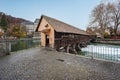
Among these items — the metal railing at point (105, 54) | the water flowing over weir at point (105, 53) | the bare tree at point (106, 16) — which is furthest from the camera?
the bare tree at point (106, 16)

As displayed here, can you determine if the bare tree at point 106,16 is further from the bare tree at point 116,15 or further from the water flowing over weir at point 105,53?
the water flowing over weir at point 105,53

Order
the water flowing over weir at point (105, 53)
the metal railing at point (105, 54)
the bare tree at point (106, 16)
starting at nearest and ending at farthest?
1. the metal railing at point (105, 54)
2. the water flowing over weir at point (105, 53)
3. the bare tree at point (106, 16)

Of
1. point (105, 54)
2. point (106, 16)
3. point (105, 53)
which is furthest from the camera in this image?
point (106, 16)

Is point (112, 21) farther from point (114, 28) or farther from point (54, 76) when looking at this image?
point (54, 76)

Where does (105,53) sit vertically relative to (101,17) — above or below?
below

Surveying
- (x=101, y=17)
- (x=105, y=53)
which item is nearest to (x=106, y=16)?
(x=101, y=17)

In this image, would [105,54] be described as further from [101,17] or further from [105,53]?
[101,17]

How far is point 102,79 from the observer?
20.9 feet

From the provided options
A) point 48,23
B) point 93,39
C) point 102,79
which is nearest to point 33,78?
point 102,79

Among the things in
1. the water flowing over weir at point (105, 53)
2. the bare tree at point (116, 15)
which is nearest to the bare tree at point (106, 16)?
the bare tree at point (116, 15)

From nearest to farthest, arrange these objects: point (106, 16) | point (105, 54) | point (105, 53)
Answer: point (105, 54) → point (105, 53) → point (106, 16)

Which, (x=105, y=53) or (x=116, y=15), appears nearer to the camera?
(x=105, y=53)

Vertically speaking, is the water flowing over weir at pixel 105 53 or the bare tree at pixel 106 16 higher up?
the bare tree at pixel 106 16

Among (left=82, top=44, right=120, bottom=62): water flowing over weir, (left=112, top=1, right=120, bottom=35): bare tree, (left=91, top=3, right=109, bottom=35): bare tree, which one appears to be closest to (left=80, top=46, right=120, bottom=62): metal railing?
(left=82, top=44, right=120, bottom=62): water flowing over weir
